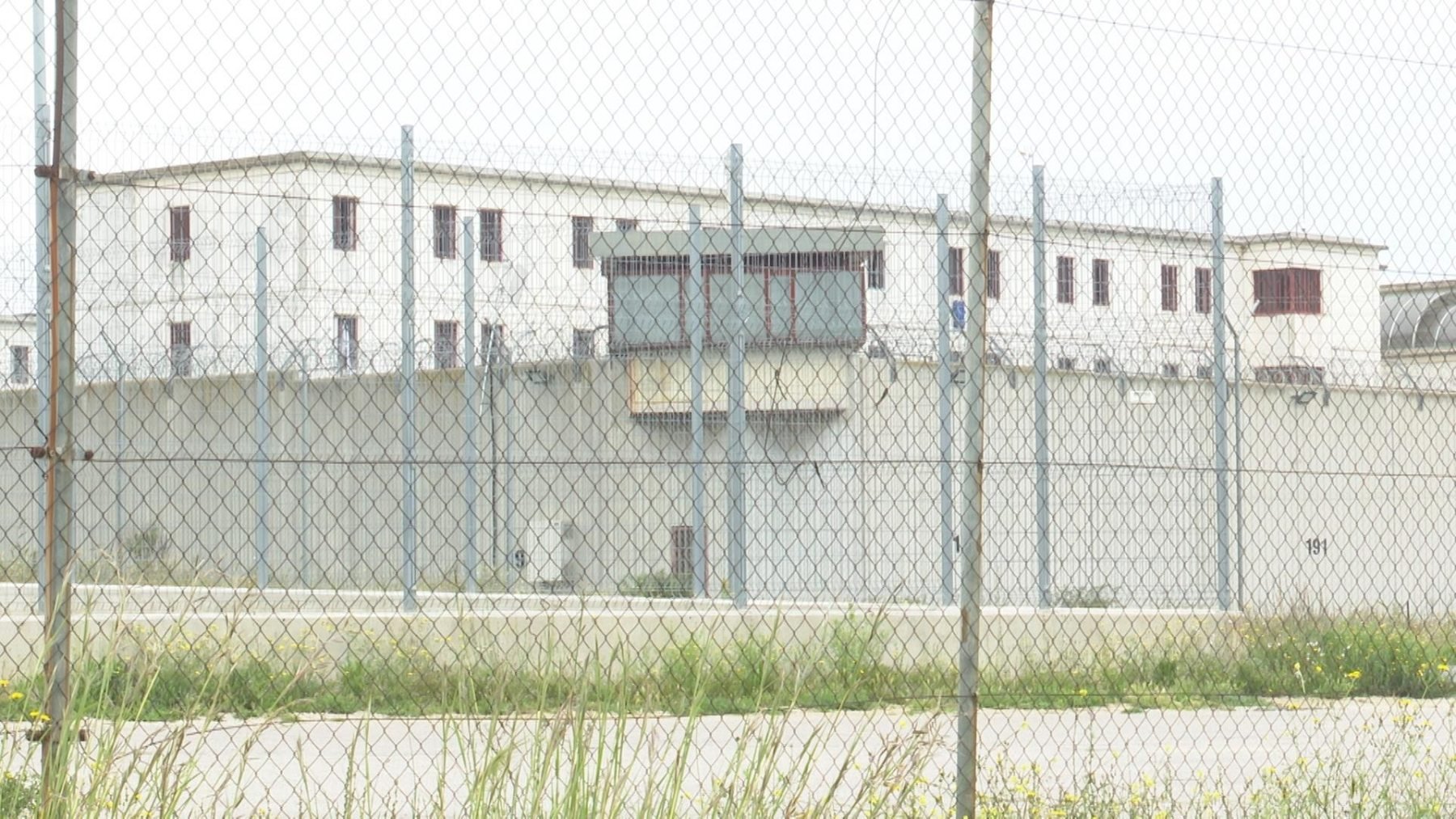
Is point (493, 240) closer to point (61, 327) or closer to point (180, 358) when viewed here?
point (180, 358)

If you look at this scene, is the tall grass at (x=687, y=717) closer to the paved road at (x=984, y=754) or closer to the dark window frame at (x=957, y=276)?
the paved road at (x=984, y=754)

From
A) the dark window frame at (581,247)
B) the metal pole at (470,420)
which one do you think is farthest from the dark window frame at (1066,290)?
the metal pole at (470,420)

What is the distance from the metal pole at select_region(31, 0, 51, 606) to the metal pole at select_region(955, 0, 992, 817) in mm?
2279

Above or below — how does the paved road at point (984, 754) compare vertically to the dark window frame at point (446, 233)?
below

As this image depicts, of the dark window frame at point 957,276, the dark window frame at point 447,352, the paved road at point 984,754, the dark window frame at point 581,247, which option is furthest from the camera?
the dark window frame at point 957,276

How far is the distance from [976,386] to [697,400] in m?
4.48

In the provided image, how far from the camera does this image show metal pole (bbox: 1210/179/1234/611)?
358 inches

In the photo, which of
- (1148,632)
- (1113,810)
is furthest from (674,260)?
(1113,810)

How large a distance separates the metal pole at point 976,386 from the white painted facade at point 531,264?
39.1 inches

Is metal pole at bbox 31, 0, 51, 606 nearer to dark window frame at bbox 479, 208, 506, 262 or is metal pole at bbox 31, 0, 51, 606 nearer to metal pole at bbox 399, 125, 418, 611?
dark window frame at bbox 479, 208, 506, 262

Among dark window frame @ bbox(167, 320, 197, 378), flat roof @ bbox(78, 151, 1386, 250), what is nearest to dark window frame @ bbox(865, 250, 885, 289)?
dark window frame @ bbox(167, 320, 197, 378)

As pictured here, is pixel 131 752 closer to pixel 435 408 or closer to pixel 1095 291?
pixel 1095 291

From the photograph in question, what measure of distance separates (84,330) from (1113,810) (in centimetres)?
1011

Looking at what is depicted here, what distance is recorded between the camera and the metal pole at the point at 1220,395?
358 inches
